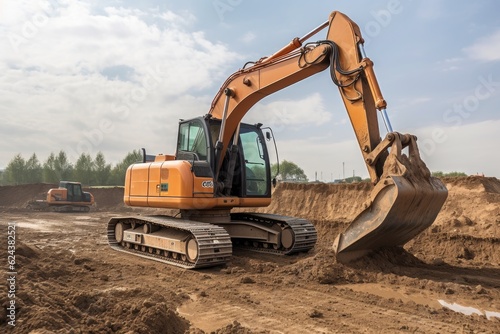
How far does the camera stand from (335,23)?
22.2ft

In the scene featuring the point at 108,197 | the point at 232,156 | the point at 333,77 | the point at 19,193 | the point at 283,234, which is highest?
the point at 333,77

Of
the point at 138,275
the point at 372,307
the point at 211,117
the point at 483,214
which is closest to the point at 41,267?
the point at 138,275

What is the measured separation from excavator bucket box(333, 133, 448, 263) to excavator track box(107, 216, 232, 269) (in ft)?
7.03

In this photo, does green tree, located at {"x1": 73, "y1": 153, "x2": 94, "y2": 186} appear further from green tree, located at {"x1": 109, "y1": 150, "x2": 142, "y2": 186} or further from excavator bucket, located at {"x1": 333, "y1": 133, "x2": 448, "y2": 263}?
excavator bucket, located at {"x1": 333, "y1": 133, "x2": 448, "y2": 263}

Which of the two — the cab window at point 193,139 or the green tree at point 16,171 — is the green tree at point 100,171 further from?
the cab window at point 193,139

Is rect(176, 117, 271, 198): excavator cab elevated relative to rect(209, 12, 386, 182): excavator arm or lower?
lower

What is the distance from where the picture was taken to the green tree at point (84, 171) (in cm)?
5516

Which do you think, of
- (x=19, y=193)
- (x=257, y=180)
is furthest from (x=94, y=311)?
(x=19, y=193)

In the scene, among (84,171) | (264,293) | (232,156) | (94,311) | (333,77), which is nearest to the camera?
(94,311)

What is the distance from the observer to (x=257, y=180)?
8945 mm

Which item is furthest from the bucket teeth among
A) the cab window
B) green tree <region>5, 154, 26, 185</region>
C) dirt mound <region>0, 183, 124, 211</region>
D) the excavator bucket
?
green tree <region>5, 154, 26, 185</region>

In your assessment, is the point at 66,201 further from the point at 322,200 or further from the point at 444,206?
the point at 444,206

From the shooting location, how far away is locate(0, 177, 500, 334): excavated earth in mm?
3826

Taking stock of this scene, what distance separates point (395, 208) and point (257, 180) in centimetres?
387
